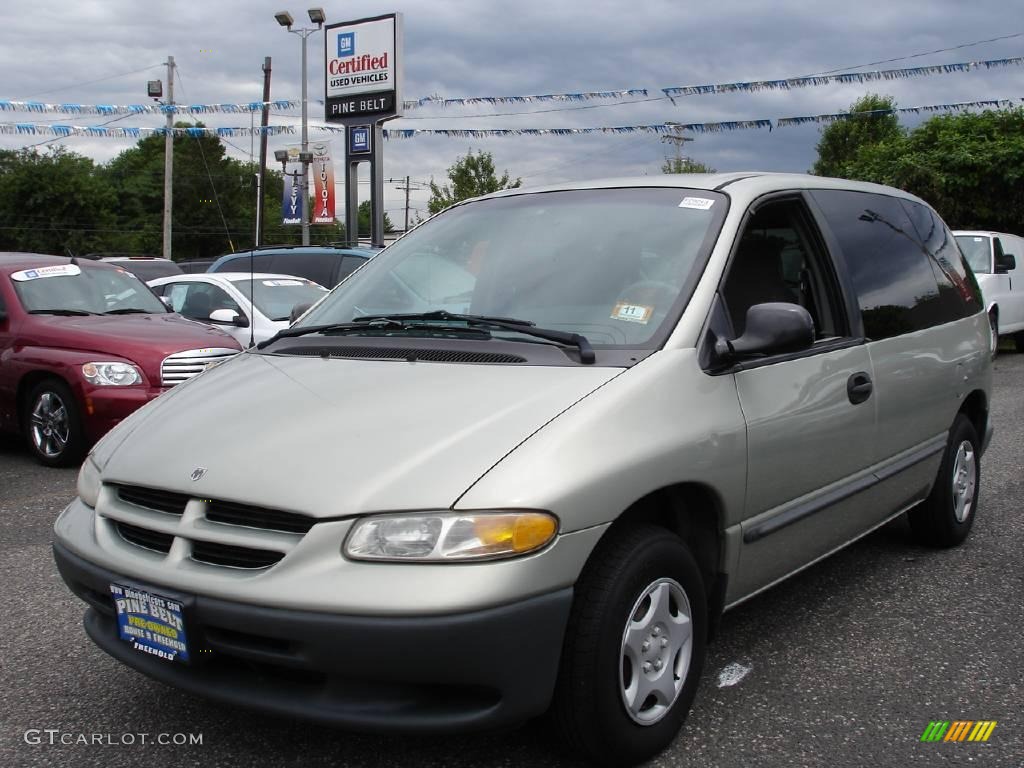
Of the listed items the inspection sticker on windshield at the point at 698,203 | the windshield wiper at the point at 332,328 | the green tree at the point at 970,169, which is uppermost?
the green tree at the point at 970,169

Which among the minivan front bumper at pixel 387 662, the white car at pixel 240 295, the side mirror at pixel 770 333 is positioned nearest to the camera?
the minivan front bumper at pixel 387 662

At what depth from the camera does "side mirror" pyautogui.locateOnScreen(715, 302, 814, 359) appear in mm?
3168

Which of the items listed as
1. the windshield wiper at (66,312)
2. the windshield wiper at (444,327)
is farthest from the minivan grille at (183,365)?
the windshield wiper at (444,327)

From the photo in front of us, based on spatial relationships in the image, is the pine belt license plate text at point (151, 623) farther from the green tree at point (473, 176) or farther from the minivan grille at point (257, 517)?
the green tree at point (473, 176)

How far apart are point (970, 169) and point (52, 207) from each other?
206 feet

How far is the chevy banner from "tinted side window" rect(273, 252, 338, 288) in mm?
20031

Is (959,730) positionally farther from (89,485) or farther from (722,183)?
(89,485)

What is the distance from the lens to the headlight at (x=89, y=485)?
9.91ft

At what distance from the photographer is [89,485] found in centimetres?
309

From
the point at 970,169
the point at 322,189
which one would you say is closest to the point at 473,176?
the point at 322,189

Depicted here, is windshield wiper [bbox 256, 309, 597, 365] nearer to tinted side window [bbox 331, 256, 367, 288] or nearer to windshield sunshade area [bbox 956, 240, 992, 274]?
tinted side window [bbox 331, 256, 367, 288]

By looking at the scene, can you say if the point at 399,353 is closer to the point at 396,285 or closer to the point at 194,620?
the point at 396,285
